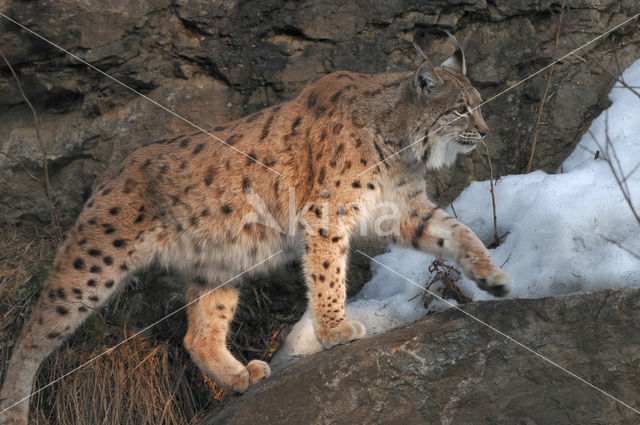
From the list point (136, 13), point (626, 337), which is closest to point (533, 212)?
point (626, 337)

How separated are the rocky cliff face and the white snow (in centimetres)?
36

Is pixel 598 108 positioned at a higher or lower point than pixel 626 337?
higher

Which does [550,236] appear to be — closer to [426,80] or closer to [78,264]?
[426,80]

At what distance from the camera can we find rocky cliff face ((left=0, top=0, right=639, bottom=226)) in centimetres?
511

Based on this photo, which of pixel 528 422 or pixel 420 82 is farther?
pixel 420 82

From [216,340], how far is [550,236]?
2193mm

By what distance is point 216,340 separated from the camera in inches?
173

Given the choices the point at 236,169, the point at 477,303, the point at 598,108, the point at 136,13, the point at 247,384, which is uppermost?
the point at 136,13

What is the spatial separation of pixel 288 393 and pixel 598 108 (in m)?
3.36

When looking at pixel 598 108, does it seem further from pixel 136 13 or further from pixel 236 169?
pixel 136 13

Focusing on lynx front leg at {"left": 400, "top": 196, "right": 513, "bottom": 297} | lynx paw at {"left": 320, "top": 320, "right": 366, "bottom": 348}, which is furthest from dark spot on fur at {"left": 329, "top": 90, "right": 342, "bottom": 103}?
lynx paw at {"left": 320, "top": 320, "right": 366, "bottom": 348}

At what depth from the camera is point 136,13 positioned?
5.06 m

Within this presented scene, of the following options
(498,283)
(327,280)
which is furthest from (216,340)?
(498,283)

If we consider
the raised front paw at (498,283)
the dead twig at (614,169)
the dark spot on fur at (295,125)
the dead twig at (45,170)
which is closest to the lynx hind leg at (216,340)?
the dark spot on fur at (295,125)
